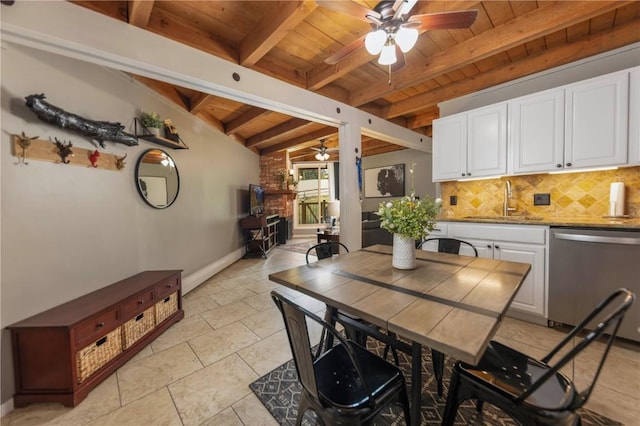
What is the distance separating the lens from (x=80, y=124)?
1891 mm

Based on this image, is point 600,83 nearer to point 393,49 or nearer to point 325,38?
point 393,49

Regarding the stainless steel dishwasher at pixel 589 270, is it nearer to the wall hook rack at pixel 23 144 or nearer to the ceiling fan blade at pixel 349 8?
the ceiling fan blade at pixel 349 8

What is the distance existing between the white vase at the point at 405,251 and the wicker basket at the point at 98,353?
214cm

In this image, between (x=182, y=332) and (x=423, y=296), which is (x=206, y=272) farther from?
(x=423, y=296)

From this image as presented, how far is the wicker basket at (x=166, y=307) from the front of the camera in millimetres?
2299

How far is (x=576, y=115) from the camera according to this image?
94.1 inches

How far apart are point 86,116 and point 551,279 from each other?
14.2 ft

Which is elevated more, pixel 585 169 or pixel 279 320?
pixel 585 169

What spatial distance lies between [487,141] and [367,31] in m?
1.92

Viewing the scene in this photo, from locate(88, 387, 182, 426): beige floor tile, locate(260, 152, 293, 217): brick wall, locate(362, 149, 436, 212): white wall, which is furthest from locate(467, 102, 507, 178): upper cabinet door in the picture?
locate(260, 152, 293, 217): brick wall

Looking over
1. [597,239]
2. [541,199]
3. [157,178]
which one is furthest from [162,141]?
[541,199]


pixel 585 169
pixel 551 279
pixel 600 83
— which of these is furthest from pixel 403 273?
pixel 600 83

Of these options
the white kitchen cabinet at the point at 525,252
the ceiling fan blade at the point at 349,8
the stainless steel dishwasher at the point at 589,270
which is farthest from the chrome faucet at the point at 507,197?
the ceiling fan blade at the point at 349,8

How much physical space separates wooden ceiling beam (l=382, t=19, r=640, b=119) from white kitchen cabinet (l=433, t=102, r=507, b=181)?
43cm
